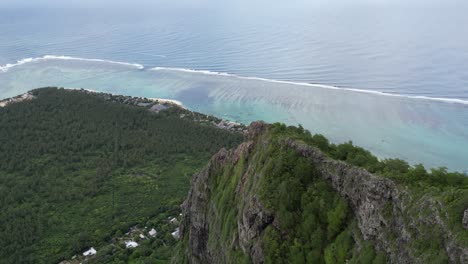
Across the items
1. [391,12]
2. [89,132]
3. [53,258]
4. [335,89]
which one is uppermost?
[391,12]

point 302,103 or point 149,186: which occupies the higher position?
point 302,103

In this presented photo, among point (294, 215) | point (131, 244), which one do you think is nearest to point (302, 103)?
point (131, 244)

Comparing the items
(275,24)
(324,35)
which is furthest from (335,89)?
(275,24)

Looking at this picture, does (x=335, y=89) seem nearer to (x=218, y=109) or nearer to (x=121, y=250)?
(x=218, y=109)

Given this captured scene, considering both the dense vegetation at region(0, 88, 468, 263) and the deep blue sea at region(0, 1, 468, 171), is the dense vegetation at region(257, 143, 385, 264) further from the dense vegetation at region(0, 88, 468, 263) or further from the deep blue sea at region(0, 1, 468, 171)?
the deep blue sea at region(0, 1, 468, 171)

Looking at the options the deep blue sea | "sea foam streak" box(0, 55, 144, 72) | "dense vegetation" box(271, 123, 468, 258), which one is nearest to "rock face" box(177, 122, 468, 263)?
"dense vegetation" box(271, 123, 468, 258)

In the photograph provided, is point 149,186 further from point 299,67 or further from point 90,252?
point 299,67
